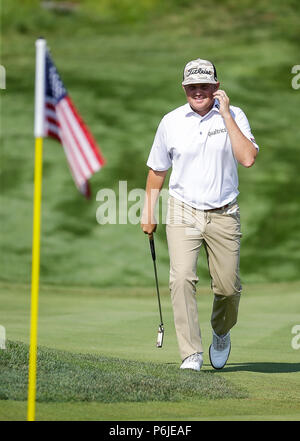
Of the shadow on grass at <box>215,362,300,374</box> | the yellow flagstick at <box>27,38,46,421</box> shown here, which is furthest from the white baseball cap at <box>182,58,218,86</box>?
the shadow on grass at <box>215,362,300,374</box>

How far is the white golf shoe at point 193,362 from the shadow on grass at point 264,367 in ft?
1.77

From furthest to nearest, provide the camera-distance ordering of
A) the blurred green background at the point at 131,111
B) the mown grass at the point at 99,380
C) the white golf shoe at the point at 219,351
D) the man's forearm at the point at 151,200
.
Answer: the blurred green background at the point at 131,111 < the white golf shoe at the point at 219,351 < the man's forearm at the point at 151,200 < the mown grass at the point at 99,380

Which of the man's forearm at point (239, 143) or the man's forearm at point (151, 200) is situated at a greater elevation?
the man's forearm at point (239, 143)

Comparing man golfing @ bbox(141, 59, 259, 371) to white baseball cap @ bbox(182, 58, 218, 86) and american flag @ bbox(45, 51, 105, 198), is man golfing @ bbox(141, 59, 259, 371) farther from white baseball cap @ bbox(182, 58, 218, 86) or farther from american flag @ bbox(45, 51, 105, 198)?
american flag @ bbox(45, 51, 105, 198)

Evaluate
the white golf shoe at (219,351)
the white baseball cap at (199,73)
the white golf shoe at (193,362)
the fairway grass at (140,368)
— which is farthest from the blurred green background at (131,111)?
the white baseball cap at (199,73)

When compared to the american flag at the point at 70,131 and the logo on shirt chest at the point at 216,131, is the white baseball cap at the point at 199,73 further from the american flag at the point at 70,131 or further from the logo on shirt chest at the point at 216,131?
the american flag at the point at 70,131

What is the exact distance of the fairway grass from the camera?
6098mm

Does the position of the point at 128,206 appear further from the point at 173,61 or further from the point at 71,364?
the point at 71,364

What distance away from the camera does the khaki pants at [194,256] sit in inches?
304

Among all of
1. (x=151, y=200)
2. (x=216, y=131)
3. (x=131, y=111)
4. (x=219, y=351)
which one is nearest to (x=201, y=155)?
(x=216, y=131)

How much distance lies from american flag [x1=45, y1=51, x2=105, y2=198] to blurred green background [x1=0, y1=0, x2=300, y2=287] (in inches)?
404

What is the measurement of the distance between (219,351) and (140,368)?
1.10 meters

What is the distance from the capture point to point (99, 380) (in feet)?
21.9

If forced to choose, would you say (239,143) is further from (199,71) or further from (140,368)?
(140,368)
